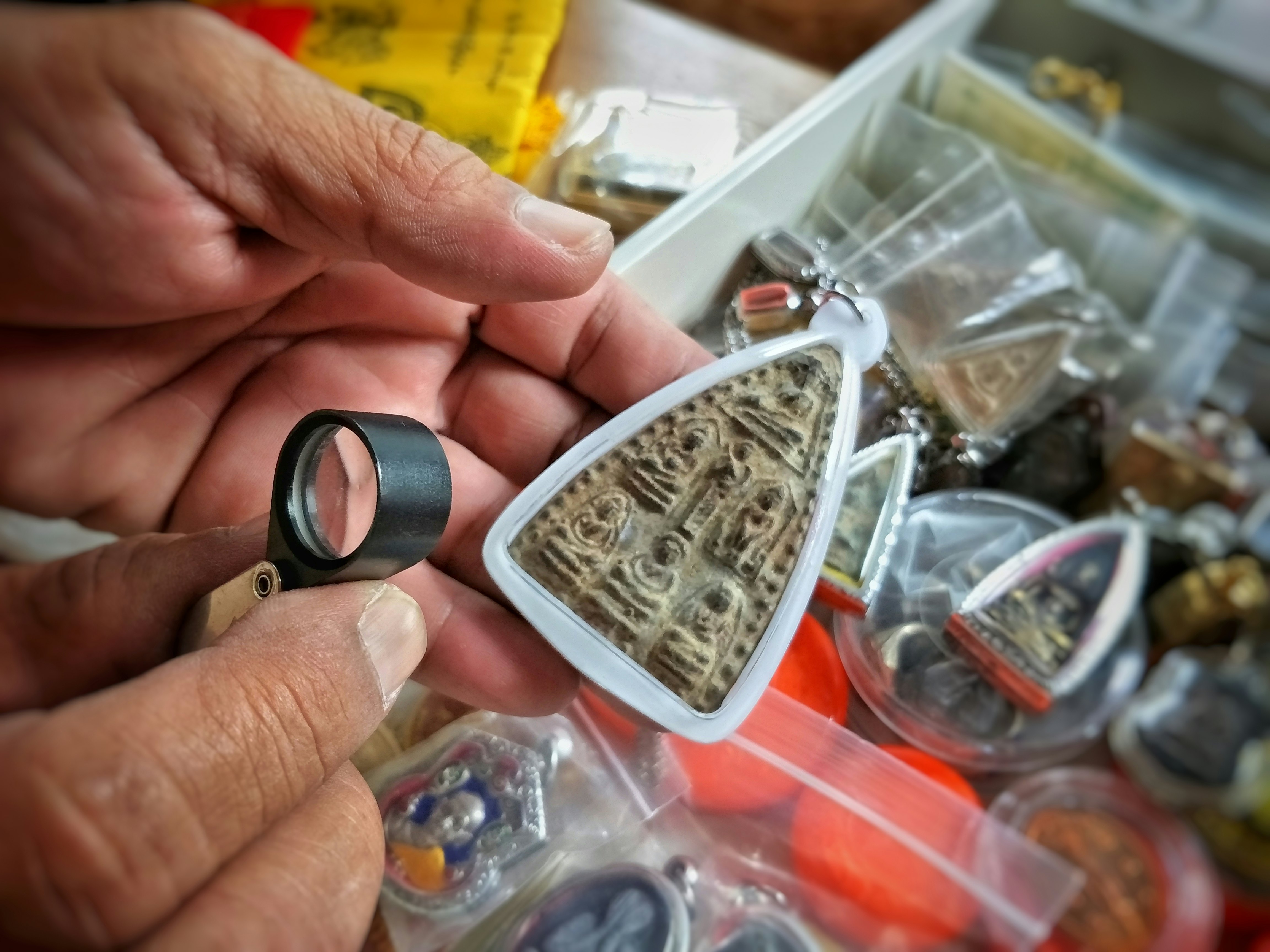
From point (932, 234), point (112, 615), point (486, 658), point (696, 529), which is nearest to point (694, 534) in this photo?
point (696, 529)

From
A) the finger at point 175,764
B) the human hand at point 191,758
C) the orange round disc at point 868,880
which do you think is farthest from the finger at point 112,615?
the orange round disc at point 868,880

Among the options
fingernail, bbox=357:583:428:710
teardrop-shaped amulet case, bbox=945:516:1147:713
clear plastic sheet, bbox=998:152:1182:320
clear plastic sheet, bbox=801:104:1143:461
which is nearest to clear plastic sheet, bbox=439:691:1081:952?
teardrop-shaped amulet case, bbox=945:516:1147:713

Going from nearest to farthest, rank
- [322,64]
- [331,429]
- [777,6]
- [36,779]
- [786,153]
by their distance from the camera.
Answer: [36,779] → [331,429] → [786,153] → [322,64] → [777,6]

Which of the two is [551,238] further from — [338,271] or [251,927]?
[251,927]

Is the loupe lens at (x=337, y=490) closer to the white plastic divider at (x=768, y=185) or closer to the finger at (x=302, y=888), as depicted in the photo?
the finger at (x=302, y=888)

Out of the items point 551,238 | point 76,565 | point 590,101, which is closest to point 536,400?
point 551,238
